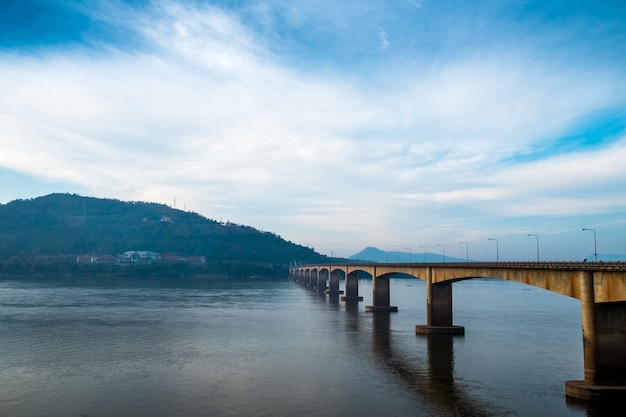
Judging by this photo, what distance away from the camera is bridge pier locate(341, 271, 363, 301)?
122 metres

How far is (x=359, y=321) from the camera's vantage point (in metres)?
78.5

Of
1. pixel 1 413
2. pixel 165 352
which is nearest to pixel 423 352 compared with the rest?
pixel 165 352

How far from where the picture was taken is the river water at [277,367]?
1238 inches

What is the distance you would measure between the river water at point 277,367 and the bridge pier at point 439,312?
1877 millimetres

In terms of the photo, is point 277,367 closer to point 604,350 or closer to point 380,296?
point 604,350

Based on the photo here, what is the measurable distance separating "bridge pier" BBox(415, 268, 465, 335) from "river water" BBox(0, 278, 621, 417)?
6.16 feet

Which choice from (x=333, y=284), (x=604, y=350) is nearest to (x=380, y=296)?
(x=333, y=284)

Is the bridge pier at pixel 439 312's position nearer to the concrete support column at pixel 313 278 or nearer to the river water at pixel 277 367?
the river water at pixel 277 367

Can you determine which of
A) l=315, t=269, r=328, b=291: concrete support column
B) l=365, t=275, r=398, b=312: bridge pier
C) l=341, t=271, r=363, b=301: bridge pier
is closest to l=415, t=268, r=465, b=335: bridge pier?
l=365, t=275, r=398, b=312: bridge pier

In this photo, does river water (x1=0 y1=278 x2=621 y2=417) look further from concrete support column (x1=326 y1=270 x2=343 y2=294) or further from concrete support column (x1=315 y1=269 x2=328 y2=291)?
concrete support column (x1=315 y1=269 x2=328 y2=291)

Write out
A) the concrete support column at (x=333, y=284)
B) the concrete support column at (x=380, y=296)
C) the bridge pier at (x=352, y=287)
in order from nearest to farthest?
1. the concrete support column at (x=380, y=296)
2. the bridge pier at (x=352, y=287)
3. the concrete support column at (x=333, y=284)

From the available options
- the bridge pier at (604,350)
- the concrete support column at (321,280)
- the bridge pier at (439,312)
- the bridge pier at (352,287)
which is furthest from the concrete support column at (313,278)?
the bridge pier at (604,350)

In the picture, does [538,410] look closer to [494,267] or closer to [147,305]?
[494,267]

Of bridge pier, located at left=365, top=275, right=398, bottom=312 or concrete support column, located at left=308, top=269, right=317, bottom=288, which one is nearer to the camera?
bridge pier, located at left=365, top=275, right=398, bottom=312
